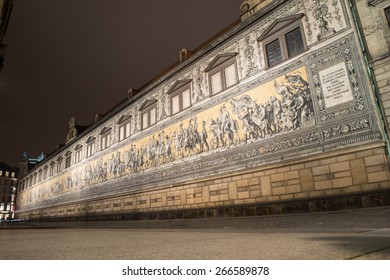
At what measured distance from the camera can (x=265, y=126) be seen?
27.5ft

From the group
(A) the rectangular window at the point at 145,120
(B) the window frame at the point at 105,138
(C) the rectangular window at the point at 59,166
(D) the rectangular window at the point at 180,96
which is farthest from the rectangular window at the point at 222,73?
(C) the rectangular window at the point at 59,166

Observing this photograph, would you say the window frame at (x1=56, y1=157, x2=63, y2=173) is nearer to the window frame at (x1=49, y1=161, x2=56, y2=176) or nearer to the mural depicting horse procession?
the window frame at (x1=49, y1=161, x2=56, y2=176)

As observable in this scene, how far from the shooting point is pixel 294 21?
846 centimetres

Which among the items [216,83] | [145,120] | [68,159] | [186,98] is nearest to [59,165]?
[68,159]

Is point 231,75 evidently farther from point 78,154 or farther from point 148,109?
point 78,154

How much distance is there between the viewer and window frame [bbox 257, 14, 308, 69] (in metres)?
8.30

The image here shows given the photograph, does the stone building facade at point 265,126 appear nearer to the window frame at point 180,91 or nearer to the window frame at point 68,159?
the window frame at point 180,91

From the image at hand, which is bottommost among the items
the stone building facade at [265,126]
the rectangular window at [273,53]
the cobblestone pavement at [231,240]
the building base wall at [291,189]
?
the cobblestone pavement at [231,240]

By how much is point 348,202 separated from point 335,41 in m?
4.61

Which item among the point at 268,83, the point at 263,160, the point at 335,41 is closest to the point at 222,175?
the point at 263,160

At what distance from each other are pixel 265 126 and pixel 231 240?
639cm

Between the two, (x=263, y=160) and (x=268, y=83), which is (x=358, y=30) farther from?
(x=263, y=160)

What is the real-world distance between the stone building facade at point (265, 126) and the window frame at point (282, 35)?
0.11 ft

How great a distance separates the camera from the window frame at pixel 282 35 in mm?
8305
